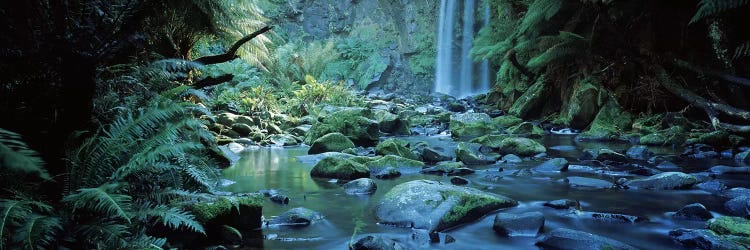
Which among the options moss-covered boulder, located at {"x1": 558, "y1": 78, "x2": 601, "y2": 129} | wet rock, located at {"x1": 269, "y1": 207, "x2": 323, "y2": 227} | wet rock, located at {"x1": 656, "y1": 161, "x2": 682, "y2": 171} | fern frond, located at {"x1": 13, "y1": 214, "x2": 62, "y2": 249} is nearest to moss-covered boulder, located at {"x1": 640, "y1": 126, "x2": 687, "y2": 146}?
moss-covered boulder, located at {"x1": 558, "y1": 78, "x2": 601, "y2": 129}

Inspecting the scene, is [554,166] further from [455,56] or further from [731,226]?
[455,56]

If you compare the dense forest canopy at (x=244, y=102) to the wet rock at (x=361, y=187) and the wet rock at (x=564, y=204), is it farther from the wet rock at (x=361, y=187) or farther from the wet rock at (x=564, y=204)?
the wet rock at (x=361, y=187)

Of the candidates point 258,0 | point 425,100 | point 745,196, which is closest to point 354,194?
point 745,196

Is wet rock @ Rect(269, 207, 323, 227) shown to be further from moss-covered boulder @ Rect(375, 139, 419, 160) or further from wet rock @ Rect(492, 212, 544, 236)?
moss-covered boulder @ Rect(375, 139, 419, 160)

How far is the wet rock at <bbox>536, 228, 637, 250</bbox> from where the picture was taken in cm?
263

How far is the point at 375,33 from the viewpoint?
24.6 meters

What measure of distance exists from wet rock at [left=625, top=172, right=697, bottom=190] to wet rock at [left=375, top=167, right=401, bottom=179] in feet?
7.35

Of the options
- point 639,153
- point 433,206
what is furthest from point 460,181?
point 639,153

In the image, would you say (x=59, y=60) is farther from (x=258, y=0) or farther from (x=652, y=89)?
(x=652, y=89)

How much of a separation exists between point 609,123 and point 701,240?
6.98 m

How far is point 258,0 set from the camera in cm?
768

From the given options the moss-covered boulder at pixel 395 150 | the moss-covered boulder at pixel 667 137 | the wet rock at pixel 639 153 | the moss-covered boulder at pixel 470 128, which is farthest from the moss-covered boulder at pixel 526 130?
the moss-covered boulder at pixel 395 150

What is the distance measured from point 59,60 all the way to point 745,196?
4.64 m

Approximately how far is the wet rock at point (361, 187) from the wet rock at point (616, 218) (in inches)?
72.9
